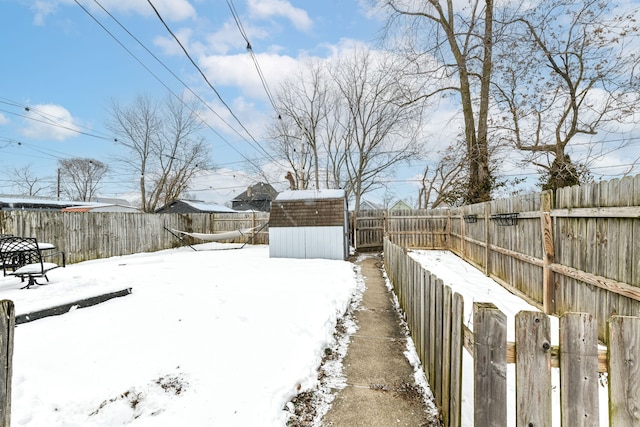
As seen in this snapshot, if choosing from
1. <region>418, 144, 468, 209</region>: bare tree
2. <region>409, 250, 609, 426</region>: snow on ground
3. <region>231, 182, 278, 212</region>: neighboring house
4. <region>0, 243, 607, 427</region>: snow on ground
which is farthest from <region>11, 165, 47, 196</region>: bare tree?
<region>409, 250, 609, 426</region>: snow on ground

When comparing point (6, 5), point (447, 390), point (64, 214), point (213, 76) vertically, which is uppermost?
A: point (6, 5)

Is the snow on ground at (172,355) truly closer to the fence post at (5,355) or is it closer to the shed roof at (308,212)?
the fence post at (5,355)

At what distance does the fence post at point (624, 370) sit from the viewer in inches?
45.8

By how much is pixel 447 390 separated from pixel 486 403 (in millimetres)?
621

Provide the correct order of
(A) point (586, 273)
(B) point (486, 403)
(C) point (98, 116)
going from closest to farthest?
(B) point (486, 403)
(A) point (586, 273)
(C) point (98, 116)

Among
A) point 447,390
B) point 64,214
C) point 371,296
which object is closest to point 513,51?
point 371,296

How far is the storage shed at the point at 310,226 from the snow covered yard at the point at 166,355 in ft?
16.6

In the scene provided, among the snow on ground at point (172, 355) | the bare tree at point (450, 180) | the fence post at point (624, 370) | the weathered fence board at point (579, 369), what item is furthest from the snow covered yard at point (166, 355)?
the bare tree at point (450, 180)

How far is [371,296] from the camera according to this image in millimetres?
5617

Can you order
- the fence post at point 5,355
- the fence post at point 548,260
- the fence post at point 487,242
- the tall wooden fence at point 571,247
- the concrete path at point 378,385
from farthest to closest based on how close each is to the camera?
1. the fence post at point 487,242
2. the fence post at point 548,260
3. the tall wooden fence at point 571,247
4. the concrete path at point 378,385
5. the fence post at point 5,355

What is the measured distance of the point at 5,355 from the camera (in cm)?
115

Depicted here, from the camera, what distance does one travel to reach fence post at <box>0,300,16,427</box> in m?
1.14

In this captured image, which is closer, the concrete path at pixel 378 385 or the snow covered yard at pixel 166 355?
the snow covered yard at pixel 166 355

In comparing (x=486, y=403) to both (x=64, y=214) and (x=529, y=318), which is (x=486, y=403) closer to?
(x=529, y=318)
